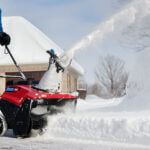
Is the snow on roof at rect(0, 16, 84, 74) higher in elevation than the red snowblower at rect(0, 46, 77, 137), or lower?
higher

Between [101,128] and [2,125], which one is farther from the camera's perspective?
[2,125]

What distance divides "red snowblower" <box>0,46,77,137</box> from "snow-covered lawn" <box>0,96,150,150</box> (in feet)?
0.60

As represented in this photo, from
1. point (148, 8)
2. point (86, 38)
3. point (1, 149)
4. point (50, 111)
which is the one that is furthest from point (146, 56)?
point (1, 149)

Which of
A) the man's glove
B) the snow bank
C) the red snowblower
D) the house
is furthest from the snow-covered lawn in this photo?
the house

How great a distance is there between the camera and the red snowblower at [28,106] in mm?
4801

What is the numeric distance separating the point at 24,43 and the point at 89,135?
13837 millimetres

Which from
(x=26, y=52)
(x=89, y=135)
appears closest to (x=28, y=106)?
(x=89, y=135)

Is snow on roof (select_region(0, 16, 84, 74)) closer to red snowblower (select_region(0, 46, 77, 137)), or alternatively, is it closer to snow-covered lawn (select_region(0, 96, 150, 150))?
red snowblower (select_region(0, 46, 77, 137))

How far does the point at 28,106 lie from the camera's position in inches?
189

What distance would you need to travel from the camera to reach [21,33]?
61.4ft

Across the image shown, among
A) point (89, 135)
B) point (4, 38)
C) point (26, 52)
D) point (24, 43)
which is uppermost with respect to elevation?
point (24, 43)

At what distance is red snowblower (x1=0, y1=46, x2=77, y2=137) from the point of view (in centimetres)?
480

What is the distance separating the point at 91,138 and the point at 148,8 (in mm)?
3171

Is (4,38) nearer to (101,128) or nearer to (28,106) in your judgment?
(28,106)
